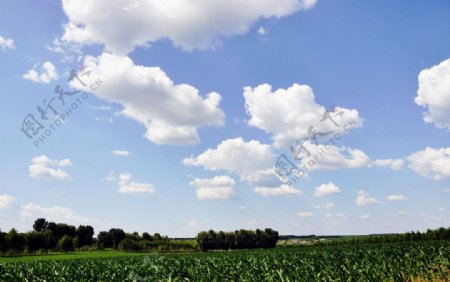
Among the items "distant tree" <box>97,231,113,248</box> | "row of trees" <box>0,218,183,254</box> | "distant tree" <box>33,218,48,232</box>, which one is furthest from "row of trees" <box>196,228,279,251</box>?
"distant tree" <box>33,218,48,232</box>

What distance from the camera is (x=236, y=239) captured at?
143 m

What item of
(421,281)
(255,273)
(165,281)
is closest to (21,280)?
(165,281)

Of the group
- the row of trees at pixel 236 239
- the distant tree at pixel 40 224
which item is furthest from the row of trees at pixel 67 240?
the row of trees at pixel 236 239

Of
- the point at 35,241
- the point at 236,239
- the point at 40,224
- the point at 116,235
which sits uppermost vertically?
the point at 40,224

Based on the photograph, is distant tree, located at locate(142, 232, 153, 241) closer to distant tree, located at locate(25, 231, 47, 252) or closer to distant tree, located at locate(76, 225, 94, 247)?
distant tree, located at locate(76, 225, 94, 247)

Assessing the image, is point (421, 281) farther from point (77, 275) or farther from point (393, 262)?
point (77, 275)

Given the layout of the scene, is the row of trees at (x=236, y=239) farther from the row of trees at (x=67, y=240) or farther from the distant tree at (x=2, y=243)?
the distant tree at (x=2, y=243)

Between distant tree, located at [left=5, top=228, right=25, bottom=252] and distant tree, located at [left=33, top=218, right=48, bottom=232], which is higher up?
distant tree, located at [left=33, top=218, right=48, bottom=232]

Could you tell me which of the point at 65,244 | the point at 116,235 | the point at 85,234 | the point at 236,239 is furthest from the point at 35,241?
the point at 236,239

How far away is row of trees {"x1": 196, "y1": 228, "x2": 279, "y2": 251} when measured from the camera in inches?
5281

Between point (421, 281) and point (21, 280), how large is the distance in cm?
1800

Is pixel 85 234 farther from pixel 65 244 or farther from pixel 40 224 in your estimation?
pixel 65 244

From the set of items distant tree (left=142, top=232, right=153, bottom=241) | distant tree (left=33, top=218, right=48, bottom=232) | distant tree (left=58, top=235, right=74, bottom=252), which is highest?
distant tree (left=33, top=218, right=48, bottom=232)

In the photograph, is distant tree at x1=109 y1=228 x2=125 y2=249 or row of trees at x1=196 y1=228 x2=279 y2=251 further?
distant tree at x1=109 y1=228 x2=125 y2=249
